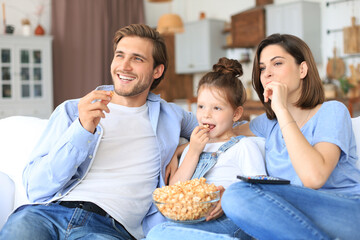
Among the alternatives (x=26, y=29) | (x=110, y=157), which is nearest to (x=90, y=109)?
(x=110, y=157)

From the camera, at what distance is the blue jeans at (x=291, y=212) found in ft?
4.09

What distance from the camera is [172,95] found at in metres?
7.30

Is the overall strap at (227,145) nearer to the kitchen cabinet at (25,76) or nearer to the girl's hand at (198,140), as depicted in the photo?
the girl's hand at (198,140)

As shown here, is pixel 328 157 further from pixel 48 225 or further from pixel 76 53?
pixel 76 53

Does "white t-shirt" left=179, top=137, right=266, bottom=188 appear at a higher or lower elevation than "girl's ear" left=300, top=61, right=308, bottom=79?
lower

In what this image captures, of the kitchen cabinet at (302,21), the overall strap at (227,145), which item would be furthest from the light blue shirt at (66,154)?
the kitchen cabinet at (302,21)

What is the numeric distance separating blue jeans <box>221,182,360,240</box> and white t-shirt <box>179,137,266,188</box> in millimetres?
295

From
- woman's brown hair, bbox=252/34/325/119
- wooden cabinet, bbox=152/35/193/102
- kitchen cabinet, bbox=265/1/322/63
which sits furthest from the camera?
wooden cabinet, bbox=152/35/193/102

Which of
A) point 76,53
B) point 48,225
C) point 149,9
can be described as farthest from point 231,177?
point 149,9

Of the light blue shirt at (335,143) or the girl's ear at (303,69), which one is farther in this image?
the girl's ear at (303,69)

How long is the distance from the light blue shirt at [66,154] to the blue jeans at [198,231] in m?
0.27

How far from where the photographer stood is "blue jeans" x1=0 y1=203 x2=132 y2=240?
4.74 feet

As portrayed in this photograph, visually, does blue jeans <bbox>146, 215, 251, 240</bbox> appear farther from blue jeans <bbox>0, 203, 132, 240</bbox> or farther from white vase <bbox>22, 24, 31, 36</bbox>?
white vase <bbox>22, 24, 31, 36</bbox>

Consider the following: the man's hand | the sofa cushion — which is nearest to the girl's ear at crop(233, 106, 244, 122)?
the man's hand
